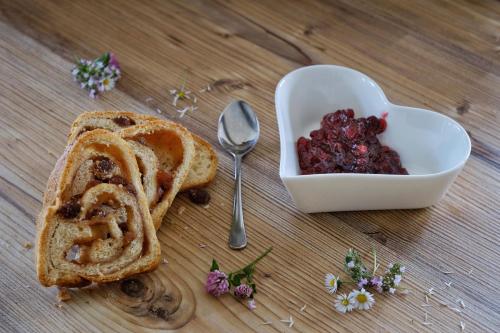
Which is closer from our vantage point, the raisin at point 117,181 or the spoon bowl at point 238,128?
the raisin at point 117,181

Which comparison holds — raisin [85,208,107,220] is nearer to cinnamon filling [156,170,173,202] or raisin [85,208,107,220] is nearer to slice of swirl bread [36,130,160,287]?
slice of swirl bread [36,130,160,287]

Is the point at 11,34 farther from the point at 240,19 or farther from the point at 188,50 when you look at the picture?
the point at 240,19

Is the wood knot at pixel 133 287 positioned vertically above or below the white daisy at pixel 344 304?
below

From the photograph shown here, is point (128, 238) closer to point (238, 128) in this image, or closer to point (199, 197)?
point (199, 197)

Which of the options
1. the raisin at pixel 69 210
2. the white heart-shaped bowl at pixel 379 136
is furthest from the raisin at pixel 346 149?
the raisin at pixel 69 210

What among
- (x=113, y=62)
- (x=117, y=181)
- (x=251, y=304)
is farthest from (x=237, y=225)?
(x=113, y=62)

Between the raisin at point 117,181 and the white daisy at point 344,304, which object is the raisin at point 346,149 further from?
the raisin at point 117,181
